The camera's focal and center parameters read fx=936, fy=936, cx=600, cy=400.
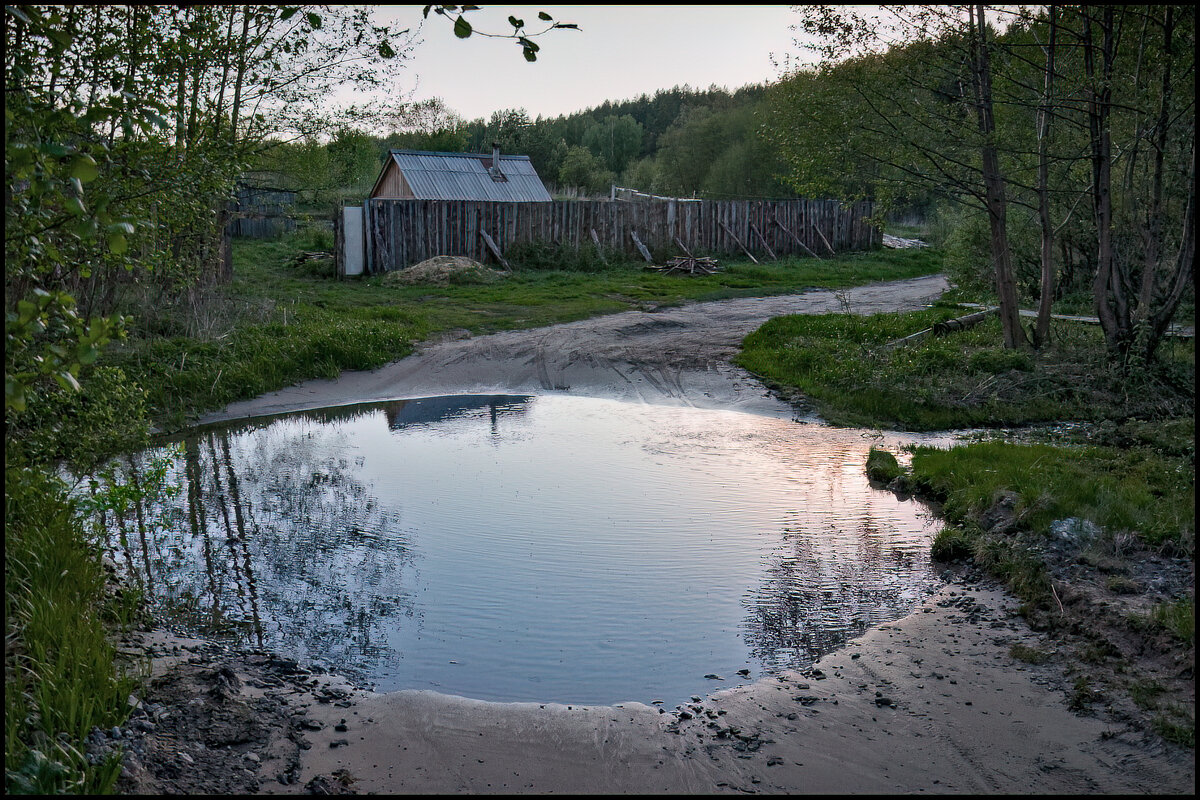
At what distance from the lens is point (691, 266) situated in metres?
24.4

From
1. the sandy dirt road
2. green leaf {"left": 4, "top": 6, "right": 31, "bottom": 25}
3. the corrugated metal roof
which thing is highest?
the corrugated metal roof

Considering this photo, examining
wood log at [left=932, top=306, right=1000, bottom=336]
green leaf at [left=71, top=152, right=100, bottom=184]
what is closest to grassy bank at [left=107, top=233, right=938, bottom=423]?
green leaf at [left=71, top=152, right=100, bottom=184]

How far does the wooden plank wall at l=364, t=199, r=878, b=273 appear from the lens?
75.9ft

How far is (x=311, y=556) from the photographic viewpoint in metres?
6.80

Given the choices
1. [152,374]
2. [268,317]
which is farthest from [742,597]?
[268,317]

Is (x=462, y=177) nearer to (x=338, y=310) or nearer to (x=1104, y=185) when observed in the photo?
(x=338, y=310)

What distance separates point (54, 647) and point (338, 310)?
1270cm

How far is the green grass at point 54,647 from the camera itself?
133 inches

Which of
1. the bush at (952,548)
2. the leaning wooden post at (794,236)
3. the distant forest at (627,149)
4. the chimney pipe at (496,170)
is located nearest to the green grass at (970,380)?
the bush at (952,548)

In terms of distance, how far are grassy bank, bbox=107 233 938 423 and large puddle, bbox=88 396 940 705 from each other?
5.02 feet

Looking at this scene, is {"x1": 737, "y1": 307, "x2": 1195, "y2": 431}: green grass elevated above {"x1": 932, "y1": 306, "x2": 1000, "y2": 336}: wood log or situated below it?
below

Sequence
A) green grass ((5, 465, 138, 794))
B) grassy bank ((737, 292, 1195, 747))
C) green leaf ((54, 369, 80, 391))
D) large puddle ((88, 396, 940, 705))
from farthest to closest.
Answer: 1. large puddle ((88, 396, 940, 705))
2. grassy bank ((737, 292, 1195, 747))
3. green grass ((5, 465, 138, 794))
4. green leaf ((54, 369, 80, 391))

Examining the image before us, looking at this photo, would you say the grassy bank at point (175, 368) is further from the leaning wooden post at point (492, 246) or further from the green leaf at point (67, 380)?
the green leaf at point (67, 380)

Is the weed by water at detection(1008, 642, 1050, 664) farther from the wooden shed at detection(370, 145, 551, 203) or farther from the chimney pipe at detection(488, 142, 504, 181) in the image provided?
the chimney pipe at detection(488, 142, 504, 181)
